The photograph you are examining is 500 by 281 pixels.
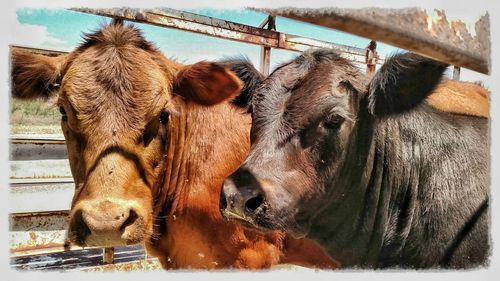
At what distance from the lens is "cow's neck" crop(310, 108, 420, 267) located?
8.75 ft

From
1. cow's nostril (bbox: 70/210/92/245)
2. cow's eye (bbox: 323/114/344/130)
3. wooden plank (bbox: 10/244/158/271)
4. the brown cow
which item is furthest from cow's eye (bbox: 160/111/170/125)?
wooden plank (bbox: 10/244/158/271)

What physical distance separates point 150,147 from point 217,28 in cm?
103

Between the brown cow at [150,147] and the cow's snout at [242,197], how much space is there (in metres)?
0.46

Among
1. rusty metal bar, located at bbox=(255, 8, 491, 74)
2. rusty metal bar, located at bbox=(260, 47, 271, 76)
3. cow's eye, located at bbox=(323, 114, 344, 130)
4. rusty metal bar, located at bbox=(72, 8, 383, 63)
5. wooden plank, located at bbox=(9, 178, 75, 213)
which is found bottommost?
wooden plank, located at bbox=(9, 178, 75, 213)

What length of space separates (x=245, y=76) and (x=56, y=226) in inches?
66.7

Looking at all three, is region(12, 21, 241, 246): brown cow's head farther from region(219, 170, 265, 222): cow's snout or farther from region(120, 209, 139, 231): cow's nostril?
region(219, 170, 265, 222): cow's snout

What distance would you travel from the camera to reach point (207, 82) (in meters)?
2.92

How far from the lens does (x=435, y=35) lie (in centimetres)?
137

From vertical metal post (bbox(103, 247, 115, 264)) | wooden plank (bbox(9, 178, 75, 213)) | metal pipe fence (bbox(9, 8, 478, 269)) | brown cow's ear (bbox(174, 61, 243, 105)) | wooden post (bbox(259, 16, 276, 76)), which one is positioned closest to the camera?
brown cow's ear (bbox(174, 61, 243, 105))

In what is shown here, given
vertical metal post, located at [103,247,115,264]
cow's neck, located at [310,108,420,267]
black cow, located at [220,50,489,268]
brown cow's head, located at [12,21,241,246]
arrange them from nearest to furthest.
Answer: brown cow's head, located at [12,21,241,246] → black cow, located at [220,50,489,268] → cow's neck, located at [310,108,420,267] → vertical metal post, located at [103,247,115,264]

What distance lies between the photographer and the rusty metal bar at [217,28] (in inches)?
120

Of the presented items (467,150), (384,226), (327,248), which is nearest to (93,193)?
(327,248)

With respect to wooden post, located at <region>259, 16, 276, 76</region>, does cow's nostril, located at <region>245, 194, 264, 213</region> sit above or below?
below

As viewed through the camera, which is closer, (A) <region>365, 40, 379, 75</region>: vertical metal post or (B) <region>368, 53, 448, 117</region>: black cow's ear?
(B) <region>368, 53, 448, 117</region>: black cow's ear
